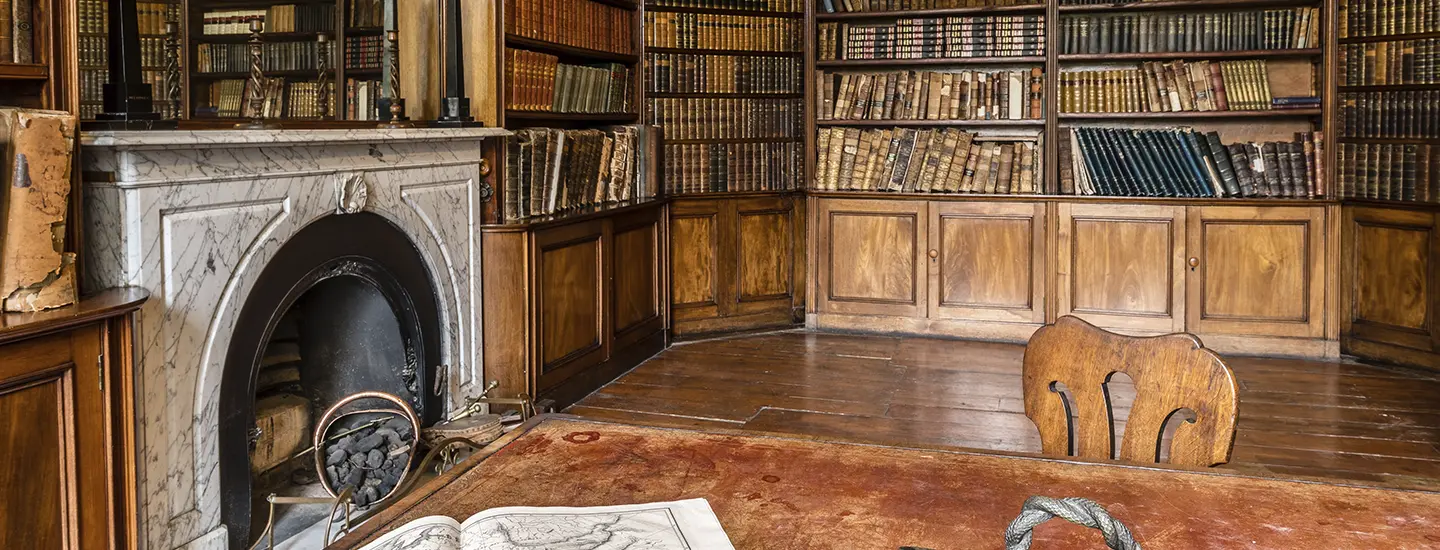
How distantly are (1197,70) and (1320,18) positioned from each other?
0.58m

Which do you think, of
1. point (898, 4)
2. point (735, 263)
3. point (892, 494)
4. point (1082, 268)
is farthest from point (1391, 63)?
point (892, 494)

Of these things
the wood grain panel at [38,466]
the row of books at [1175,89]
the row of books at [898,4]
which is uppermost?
the row of books at [898,4]

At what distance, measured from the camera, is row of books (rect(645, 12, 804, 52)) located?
5625 mm

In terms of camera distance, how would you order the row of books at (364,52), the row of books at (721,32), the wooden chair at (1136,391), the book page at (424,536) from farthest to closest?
the row of books at (721,32)
the row of books at (364,52)
the wooden chair at (1136,391)
the book page at (424,536)

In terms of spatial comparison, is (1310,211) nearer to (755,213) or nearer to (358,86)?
(755,213)

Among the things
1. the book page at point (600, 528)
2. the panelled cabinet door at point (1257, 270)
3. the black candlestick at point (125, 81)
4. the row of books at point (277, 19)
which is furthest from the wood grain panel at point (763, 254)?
the book page at point (600, 528)

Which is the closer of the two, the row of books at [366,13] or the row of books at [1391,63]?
the row of books at [366,13]

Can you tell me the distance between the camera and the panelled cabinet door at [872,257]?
6.09m

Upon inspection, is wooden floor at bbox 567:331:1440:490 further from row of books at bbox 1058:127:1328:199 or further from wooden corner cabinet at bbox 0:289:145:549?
wooden corner cabinet at bbox 0:289:145:549

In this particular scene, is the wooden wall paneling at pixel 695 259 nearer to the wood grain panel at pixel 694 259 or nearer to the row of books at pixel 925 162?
the wood grain panel at pixel 694 259

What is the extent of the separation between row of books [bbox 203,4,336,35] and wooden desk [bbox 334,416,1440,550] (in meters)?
1.90

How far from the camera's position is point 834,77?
20.7 ft

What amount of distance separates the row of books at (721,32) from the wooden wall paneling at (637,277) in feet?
2.86

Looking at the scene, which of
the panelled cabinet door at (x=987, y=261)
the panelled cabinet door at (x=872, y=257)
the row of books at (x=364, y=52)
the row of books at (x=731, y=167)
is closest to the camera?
the row of books at (x=364, y=52)
